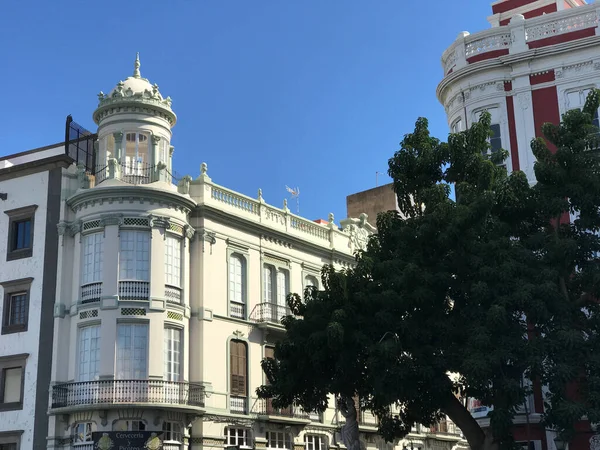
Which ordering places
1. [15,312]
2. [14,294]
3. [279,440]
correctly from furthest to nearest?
[279,440]
[14,294]
[15,312]

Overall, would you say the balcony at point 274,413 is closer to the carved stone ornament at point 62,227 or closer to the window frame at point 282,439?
the window frame at point 282,439

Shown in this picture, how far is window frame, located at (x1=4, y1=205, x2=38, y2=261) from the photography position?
36.4 m

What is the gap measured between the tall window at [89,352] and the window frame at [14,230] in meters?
4.57

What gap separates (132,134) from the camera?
3638cm

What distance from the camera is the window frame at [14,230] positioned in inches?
1435

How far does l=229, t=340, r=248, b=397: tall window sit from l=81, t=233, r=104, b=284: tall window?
647 centimetres

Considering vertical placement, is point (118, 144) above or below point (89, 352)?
above

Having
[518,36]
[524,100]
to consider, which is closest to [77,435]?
[524,100]

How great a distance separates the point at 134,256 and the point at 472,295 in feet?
49.1

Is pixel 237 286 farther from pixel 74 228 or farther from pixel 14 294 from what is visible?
pixel 14 294

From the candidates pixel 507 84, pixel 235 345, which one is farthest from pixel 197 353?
pixel 507 84

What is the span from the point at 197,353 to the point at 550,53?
57.9 ft

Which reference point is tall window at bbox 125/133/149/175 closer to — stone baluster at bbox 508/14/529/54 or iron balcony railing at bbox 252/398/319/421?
iron balcony railing at bbox 252/398/319/421

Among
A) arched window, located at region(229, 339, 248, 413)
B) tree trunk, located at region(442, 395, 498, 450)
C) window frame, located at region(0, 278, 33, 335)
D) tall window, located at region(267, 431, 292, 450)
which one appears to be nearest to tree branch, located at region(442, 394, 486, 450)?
tree trunk, located at region(442, 395, 498, 450)
